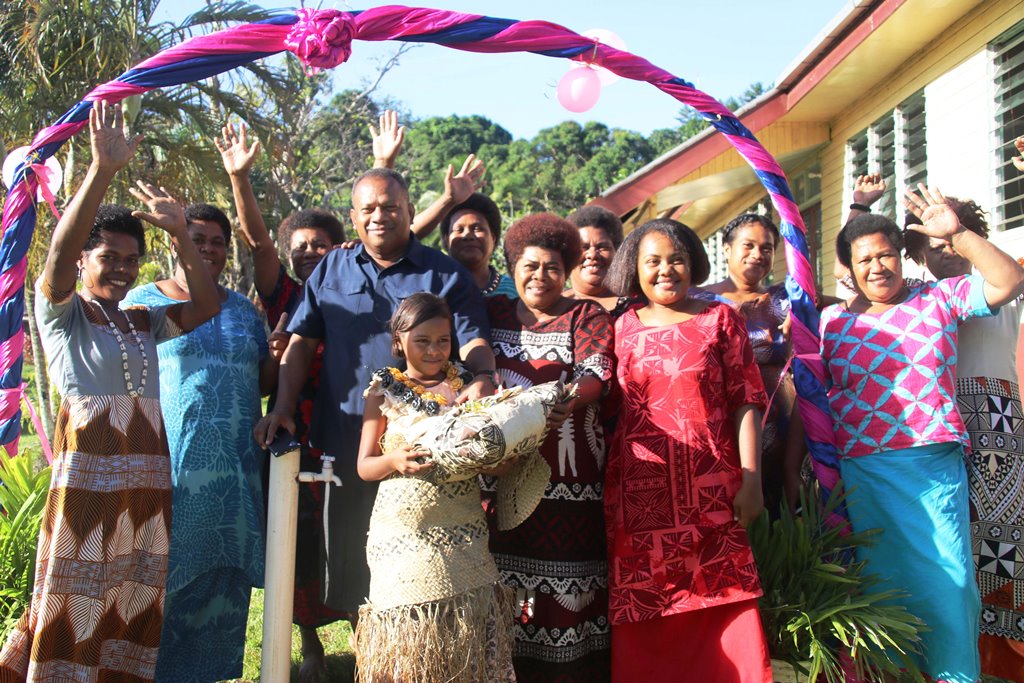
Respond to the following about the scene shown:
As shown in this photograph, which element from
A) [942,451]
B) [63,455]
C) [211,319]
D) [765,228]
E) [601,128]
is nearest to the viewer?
[63,455]

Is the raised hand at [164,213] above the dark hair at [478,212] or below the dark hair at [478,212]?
below

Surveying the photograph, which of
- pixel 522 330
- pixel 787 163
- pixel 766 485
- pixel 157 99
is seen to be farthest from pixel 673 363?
pixel 157 99

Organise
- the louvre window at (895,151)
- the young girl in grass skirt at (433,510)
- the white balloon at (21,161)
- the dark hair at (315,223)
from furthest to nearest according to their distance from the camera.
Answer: the louvre window at (895,151), the dark hair at (315,223), the white balloon at (21,161), the young girl in grass skirt at (433,510)

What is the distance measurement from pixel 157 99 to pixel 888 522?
9.93m

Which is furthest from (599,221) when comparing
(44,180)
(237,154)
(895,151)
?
(895,151)

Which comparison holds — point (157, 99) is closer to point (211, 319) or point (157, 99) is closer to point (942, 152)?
point (211, 319)

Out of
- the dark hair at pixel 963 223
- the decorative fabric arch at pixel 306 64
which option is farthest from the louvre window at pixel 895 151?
the decorative fabric arch at pixel 306 64

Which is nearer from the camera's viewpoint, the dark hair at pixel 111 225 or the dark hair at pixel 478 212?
the dark hair at pixel 111 225

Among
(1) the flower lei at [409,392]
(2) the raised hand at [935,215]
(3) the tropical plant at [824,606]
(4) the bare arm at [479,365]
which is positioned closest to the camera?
(1) the flower lei at [409,392]

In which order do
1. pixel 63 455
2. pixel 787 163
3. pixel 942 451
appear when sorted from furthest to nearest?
pixel 787 163 → pixel 942 451 → pixel 63 455

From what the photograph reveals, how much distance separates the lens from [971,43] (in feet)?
22.4

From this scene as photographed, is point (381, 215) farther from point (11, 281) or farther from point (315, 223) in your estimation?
point (11, 281)

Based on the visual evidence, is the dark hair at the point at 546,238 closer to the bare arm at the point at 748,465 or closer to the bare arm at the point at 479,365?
the bare arm at the point at 479,365

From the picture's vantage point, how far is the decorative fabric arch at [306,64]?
3.45 metres
